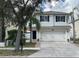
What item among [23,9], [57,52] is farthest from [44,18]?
[23,9]

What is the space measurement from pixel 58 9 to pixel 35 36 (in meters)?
7.57

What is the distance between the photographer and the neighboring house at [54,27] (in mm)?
45469

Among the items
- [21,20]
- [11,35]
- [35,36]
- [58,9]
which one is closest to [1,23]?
[11,35]

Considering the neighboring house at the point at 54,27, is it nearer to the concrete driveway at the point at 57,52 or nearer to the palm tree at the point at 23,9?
the concrete driveway at the point at 57,52

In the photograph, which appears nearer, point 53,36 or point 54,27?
point 53,36

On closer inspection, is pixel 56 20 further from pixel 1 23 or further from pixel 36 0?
pixel 36 0

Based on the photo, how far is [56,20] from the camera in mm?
46438

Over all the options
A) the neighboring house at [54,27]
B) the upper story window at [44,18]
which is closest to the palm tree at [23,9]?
the neighboring house at [54,27]

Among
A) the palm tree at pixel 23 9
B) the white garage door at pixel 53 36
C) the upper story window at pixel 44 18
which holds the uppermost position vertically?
the palm tree at pixel 23 9

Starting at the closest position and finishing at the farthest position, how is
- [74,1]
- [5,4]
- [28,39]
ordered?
[5,4]
[74,1]
[28,39]

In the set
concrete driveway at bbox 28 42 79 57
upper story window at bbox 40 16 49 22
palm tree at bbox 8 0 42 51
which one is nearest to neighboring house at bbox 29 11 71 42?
upper story window at bbox 40 16 49 22

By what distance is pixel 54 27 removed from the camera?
4591 cm

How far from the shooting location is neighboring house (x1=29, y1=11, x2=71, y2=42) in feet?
149

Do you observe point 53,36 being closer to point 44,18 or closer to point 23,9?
point 44,18
